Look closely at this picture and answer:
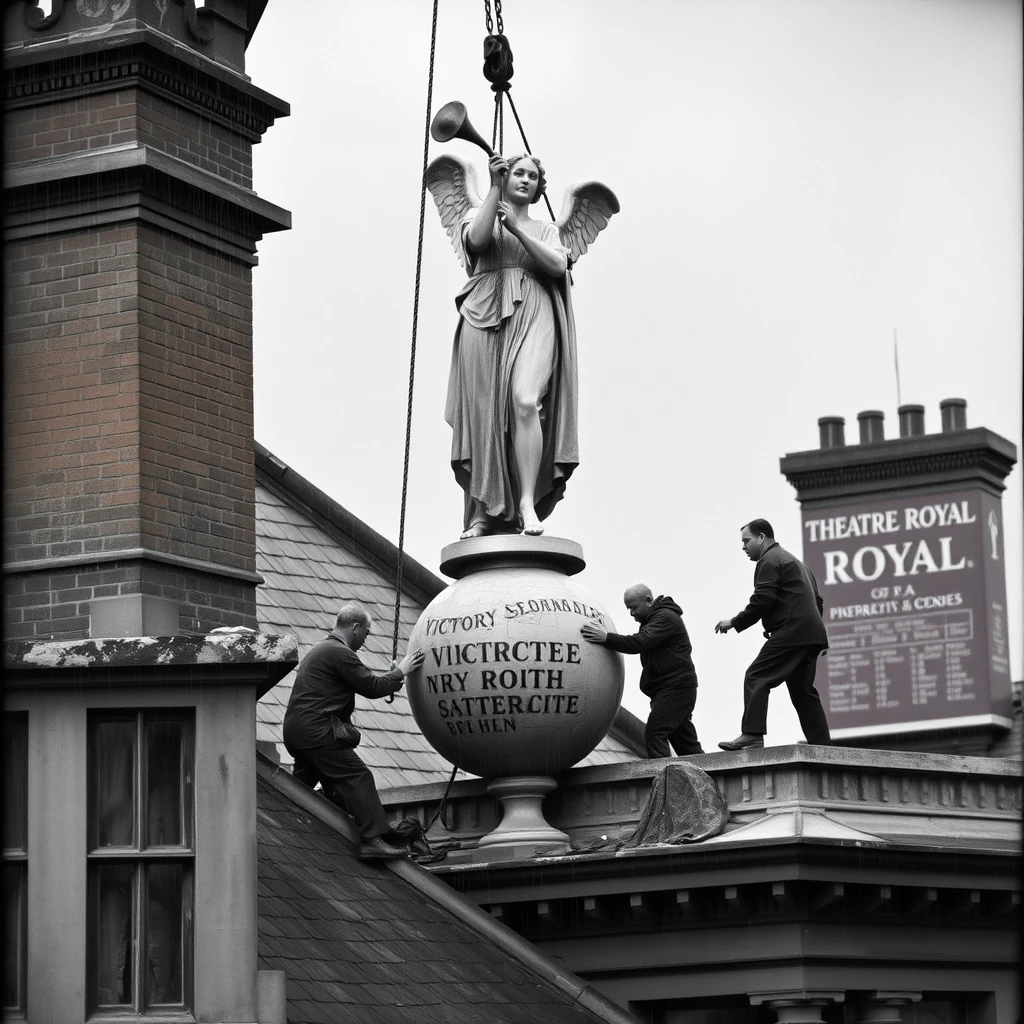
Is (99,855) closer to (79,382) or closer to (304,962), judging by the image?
(304,962)

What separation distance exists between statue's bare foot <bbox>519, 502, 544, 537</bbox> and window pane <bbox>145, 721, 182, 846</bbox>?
578 centimetres

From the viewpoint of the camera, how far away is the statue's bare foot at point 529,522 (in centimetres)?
1934

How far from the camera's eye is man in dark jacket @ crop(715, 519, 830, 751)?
18.6m

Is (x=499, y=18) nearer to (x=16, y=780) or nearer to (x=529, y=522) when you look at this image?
(x=529, y=522)

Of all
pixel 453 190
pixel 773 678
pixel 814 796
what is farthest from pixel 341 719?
pixel 453 190

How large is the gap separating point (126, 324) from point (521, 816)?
4.75 m

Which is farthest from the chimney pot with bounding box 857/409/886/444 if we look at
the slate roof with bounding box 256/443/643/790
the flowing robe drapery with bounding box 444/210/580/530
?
the flowing robe drapery with bounding box 444/210/580/530

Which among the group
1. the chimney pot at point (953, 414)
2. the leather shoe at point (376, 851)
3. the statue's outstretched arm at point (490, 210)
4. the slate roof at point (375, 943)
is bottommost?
the slate roof at point (375, 943)

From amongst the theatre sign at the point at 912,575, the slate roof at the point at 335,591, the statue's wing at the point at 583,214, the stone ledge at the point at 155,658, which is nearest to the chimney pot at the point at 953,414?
the theatre sign at the point at 912,575

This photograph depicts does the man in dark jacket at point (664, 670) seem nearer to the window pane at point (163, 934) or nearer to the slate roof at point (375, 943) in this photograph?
the slate roof at point (375, 943)

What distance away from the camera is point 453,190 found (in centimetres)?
2061

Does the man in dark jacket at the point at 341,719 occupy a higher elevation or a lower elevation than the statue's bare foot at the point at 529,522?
lower

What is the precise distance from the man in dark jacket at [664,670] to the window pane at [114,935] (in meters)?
5.98

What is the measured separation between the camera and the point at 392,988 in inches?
608
